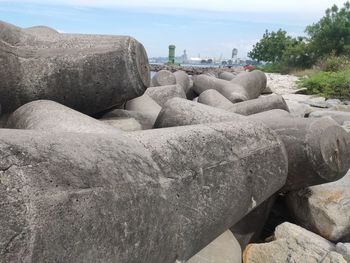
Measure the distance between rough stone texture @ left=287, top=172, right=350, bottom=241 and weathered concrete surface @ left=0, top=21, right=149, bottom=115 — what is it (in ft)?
5.56

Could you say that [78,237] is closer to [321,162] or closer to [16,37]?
[321,162]

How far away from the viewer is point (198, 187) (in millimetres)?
2471

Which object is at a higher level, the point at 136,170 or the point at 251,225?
the point at 136,170

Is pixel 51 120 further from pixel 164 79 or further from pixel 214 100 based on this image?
pixel 164 79

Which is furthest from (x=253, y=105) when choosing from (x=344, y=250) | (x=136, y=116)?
(x=344, y=250)

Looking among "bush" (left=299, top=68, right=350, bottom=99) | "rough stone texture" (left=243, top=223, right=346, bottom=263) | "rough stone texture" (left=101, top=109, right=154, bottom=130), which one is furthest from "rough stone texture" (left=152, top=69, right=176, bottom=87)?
"rough stone texture" (left=243, top=223, right=346, bottom=263)

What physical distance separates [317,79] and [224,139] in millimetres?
12309

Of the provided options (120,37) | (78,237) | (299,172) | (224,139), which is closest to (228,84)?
(120,37)

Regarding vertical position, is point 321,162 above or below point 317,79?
above

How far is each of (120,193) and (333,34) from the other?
27375 millimetres

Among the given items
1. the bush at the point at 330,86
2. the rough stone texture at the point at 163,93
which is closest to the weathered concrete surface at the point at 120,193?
the rough stone texture at the point at 163,93

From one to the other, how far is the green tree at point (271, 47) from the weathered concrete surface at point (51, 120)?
3363cm

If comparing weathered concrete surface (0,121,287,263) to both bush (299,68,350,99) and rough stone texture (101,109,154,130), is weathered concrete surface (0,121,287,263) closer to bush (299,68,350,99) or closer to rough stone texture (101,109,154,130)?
rough stone texture (101,109,154,130)

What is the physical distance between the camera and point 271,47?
38.1m
